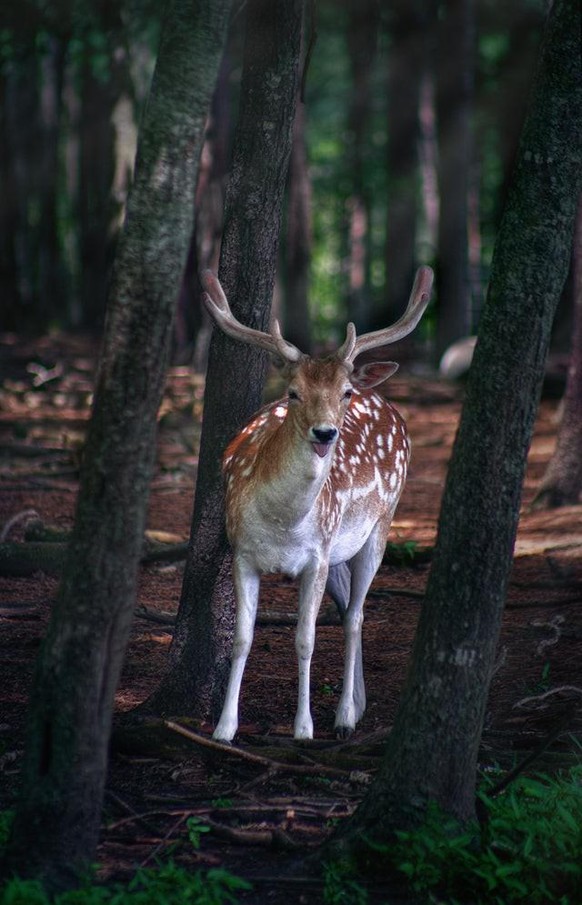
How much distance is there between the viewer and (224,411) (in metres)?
6.56

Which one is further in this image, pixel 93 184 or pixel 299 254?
pixel 93 184

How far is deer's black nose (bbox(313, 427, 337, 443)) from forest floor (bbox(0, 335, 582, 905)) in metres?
1.44

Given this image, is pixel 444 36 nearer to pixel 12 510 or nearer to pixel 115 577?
pixel 12 510

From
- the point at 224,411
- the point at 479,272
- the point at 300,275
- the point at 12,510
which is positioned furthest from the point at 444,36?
the point at 224,411

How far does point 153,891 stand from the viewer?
4.28 m

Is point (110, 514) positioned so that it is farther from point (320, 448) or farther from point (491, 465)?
point (320, 448)

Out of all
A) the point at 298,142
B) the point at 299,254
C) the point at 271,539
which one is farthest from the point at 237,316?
the point at 299,254

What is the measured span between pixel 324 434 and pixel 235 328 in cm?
75

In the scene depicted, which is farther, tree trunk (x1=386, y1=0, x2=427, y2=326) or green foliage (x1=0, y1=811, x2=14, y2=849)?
tree trunk (x1=386, y1=0, x2=427, y2=326)

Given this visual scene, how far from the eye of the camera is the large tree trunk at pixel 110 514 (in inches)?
171

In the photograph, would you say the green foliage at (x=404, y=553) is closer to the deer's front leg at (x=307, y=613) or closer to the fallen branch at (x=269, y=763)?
the deer's front leg at (x=307, y=613)

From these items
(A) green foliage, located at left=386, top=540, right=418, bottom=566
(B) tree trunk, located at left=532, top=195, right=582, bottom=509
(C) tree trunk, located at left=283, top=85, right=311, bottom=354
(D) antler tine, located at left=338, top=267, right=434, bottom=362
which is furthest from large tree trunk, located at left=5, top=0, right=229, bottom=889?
(C) tree trunk, located at left=283, top=85, right=311, bottom=354

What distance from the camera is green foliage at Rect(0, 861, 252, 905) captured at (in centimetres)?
414

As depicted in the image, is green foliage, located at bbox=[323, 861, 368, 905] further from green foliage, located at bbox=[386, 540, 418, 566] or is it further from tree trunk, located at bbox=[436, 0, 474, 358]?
tree trunk, located at bbox=[436, 0, 474, 358]
